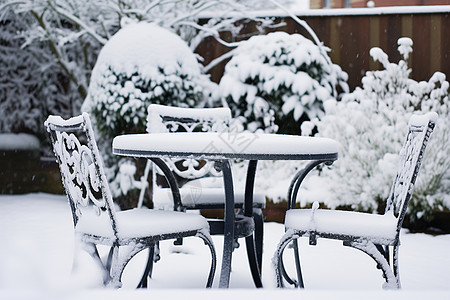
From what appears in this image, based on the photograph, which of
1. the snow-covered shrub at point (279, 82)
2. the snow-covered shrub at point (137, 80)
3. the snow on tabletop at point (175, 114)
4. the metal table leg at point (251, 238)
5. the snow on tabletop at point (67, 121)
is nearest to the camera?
the snow on tabletop at point (67, 121)

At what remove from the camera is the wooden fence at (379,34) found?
496 centimetres

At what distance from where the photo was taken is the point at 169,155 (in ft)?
5.90

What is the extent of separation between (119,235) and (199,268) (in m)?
1.14

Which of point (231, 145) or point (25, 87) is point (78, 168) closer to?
point (231, 145)

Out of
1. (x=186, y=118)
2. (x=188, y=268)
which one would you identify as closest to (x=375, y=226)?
(x=188, y=268)

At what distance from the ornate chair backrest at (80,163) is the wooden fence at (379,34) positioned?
12.6ft

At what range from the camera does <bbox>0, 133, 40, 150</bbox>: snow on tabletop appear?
611 centimetres

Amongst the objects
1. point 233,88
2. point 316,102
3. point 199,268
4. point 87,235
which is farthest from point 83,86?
point 87,235

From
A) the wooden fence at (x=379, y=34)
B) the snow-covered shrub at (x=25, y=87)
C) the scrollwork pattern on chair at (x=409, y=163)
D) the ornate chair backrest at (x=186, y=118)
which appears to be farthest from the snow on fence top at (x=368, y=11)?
the scrollwork pattern on chair at (x=409, y=163)

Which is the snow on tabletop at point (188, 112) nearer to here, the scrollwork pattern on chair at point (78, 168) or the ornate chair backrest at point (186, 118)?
the ornate chair backrest at point (186, 118)

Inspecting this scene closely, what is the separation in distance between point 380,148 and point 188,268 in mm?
1906

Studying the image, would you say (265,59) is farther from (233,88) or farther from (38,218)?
(38,218)

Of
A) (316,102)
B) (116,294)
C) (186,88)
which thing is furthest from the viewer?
(316,102)

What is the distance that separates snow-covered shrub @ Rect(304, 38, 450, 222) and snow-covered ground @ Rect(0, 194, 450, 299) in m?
0.34
